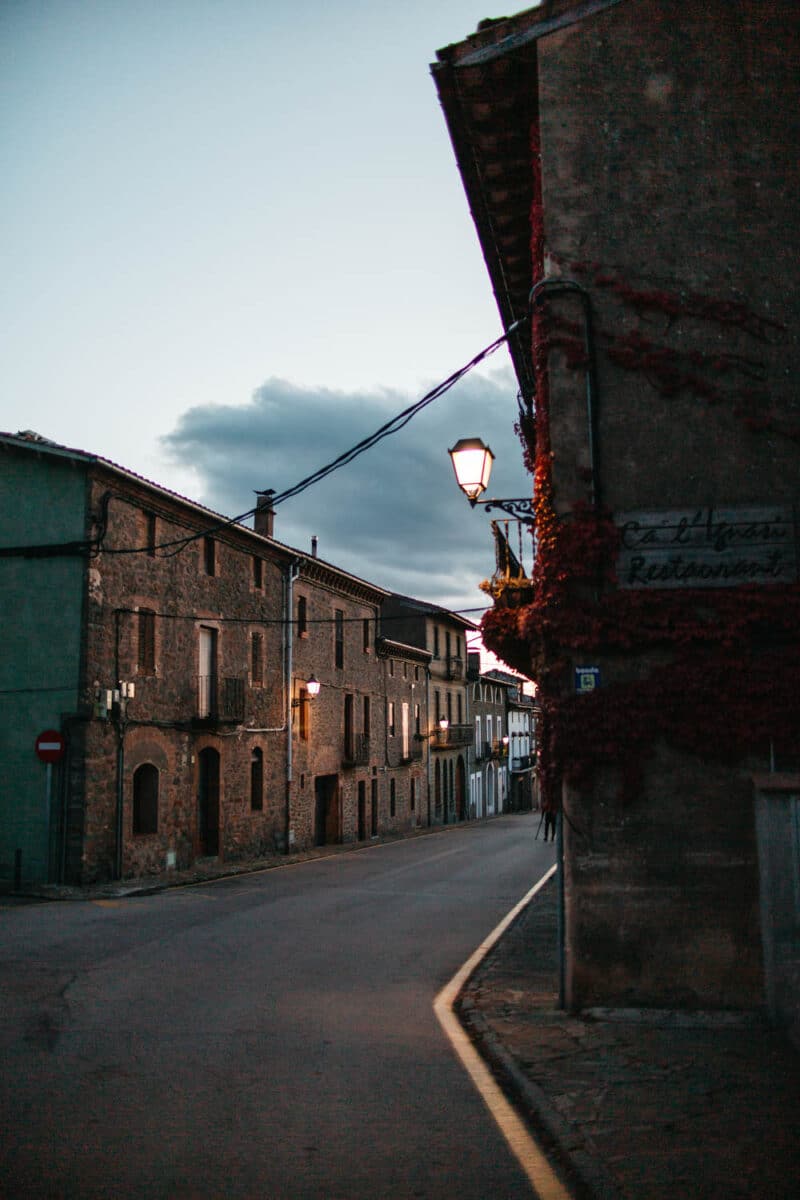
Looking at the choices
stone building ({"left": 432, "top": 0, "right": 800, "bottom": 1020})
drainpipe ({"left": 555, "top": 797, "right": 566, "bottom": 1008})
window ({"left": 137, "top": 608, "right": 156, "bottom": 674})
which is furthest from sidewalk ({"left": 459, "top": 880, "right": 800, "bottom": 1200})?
window ({"left": 137, "top": 608, "right": 156, "bottom": 674})

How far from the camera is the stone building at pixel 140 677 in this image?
20312mm

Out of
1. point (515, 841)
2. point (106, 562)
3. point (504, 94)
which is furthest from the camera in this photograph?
point (515, 841)

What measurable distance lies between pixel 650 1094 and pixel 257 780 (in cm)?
2353

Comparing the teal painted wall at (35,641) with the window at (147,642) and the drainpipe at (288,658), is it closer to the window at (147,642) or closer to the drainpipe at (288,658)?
the window at (147,642)

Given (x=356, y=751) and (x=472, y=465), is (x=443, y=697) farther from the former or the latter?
(x=472, y=465)

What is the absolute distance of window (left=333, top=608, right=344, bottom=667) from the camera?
1420 inches

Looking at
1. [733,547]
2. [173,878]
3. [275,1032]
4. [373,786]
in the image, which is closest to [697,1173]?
[275,1032]

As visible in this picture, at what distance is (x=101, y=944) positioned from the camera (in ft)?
41.1

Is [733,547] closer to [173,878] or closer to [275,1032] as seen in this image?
[275,1032]

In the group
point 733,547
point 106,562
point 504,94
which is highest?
point 504,94

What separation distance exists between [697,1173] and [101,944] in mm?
9342

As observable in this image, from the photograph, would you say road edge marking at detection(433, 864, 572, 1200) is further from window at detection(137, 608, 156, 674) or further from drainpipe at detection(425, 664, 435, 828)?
drainpipe at detection(425, 664, 435, 828)

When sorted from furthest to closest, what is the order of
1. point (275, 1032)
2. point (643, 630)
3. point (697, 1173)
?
point (643, 630)
point (275, 1032)
point (697, 1173)

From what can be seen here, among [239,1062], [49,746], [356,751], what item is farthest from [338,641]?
[239,1062]
